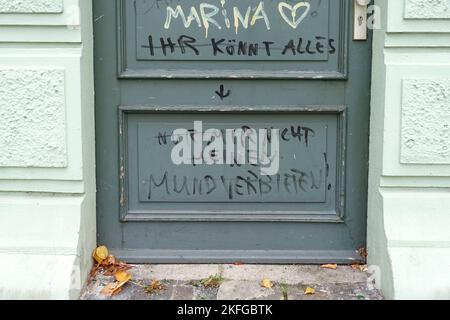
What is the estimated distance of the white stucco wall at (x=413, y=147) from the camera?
3082mm

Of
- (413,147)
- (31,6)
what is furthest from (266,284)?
(31,6)

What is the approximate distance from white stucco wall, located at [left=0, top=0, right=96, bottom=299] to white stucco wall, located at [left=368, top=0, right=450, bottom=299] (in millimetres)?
1486

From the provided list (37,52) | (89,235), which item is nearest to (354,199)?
(89,235)

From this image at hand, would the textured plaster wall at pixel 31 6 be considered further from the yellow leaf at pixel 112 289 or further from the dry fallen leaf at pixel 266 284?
the dry fallen leaf at pixel 266 284

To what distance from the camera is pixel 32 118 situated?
317 centimetres

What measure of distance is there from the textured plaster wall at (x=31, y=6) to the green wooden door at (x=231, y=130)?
288mm

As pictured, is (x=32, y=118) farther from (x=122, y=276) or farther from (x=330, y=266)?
(x=330, y=266)

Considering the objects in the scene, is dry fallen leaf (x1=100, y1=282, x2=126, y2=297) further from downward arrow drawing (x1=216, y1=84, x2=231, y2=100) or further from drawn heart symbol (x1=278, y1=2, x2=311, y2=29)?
drawn heart symbol (x1=278, y1=2, x2=311, y2=29)

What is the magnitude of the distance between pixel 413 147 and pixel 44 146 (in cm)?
181

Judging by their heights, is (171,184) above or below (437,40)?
below

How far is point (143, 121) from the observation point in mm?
3432

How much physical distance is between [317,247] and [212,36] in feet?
4.15

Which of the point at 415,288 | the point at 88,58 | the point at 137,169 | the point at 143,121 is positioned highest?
the point at 88,58

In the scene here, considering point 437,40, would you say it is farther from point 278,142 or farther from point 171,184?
point 171,184
